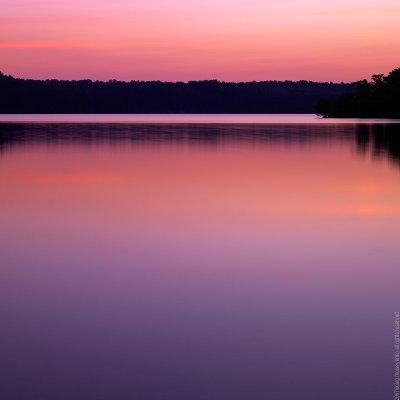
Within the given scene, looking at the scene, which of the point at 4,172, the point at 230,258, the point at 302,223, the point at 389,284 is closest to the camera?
the point at 389,284

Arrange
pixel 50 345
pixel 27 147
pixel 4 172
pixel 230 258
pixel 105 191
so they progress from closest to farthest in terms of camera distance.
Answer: pixel 50 345
pixel 230 258
pixel 105 191
pixel 4 172
pixel 27 147

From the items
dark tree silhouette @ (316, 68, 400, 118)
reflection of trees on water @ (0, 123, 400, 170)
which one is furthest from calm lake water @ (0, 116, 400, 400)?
dark tree silhouette @ (316, 68, 400, 118)

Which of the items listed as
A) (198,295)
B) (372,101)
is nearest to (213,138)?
(198,295)

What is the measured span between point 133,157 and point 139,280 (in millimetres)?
24204

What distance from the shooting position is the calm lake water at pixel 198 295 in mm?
5836

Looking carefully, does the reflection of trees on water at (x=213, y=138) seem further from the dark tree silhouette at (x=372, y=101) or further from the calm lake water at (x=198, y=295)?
the dark tree silhouette at (x=372, y=101)

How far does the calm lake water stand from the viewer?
5836 mm

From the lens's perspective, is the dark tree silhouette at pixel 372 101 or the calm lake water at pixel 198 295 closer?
the calm lake water at pixel 198 295

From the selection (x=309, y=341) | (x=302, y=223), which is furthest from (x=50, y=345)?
(x=302, y=223)

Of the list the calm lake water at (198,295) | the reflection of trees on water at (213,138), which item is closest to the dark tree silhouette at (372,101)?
the reflection of trees on water at (213,138)

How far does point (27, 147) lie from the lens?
39688mm

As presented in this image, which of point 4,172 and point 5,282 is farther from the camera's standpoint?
point 4,172

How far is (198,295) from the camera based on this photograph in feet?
27.2

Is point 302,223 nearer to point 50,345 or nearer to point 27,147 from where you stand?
point 50,345
